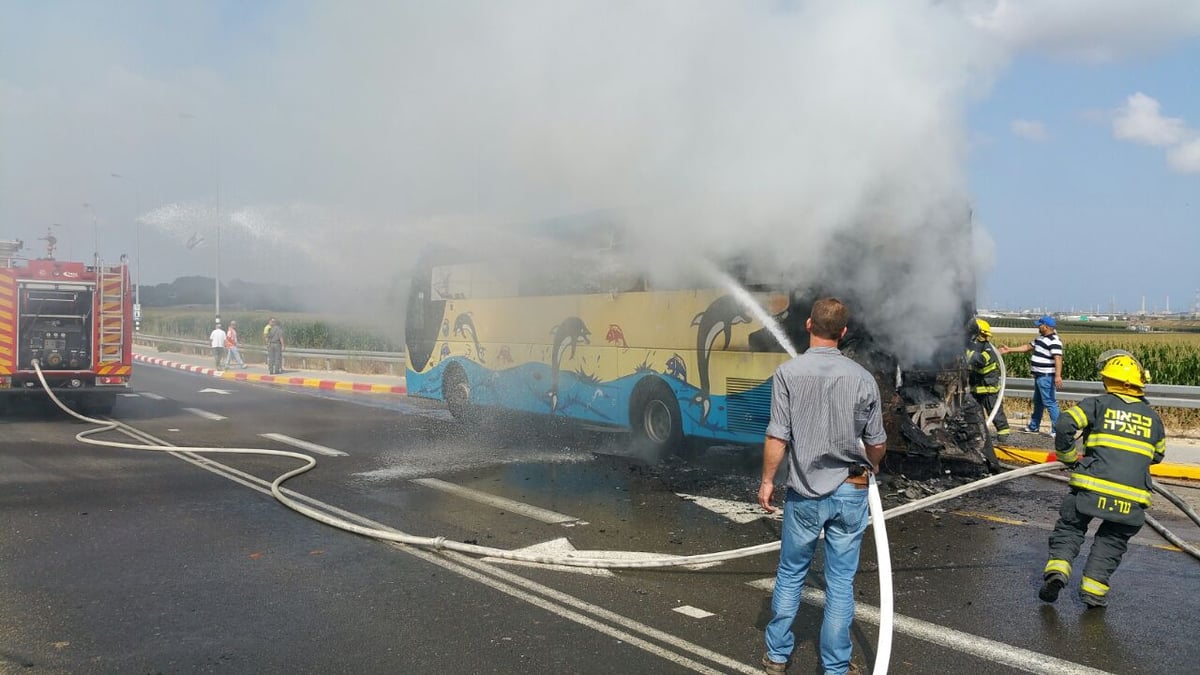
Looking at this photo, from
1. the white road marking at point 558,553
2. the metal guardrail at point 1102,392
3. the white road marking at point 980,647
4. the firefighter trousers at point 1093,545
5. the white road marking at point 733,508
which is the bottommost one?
the white road marking at point 558,553

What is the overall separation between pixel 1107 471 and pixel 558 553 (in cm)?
346

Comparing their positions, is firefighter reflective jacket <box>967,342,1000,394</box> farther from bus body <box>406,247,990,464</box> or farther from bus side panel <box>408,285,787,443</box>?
bus side panel <box>408,285,787,443</box>

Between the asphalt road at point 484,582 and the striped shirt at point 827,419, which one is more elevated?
the striped shirt at point 827,419

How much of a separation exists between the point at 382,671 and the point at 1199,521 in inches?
184

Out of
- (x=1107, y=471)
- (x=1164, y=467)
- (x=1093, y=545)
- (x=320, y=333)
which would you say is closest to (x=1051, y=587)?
(x=1093, y=545)

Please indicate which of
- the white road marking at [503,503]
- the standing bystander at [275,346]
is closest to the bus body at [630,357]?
the white road marking at [503,503]

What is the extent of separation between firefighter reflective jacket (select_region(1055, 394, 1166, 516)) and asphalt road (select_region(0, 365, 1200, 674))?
65 centimetres

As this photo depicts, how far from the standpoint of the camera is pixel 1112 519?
16.0 feet

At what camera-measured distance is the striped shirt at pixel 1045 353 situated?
11.5 m

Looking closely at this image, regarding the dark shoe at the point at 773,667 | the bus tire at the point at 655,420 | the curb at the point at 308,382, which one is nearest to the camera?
the dark shoe at the point at 773,667

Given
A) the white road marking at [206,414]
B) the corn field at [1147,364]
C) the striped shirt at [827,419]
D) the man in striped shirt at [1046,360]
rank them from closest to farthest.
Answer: the striped shirt at [827,419] < the man in striped shirt at [1046,360] < the white road marking at [206,414] < the corn field at [1147,364]

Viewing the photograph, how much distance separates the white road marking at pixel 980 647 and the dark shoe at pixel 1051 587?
2.53 feet

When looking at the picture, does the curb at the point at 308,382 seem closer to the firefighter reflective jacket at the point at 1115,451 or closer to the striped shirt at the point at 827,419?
the firefighter reflective jacket at the point at 1115,451

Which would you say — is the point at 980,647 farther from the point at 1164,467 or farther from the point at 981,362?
the point at 1164,467
